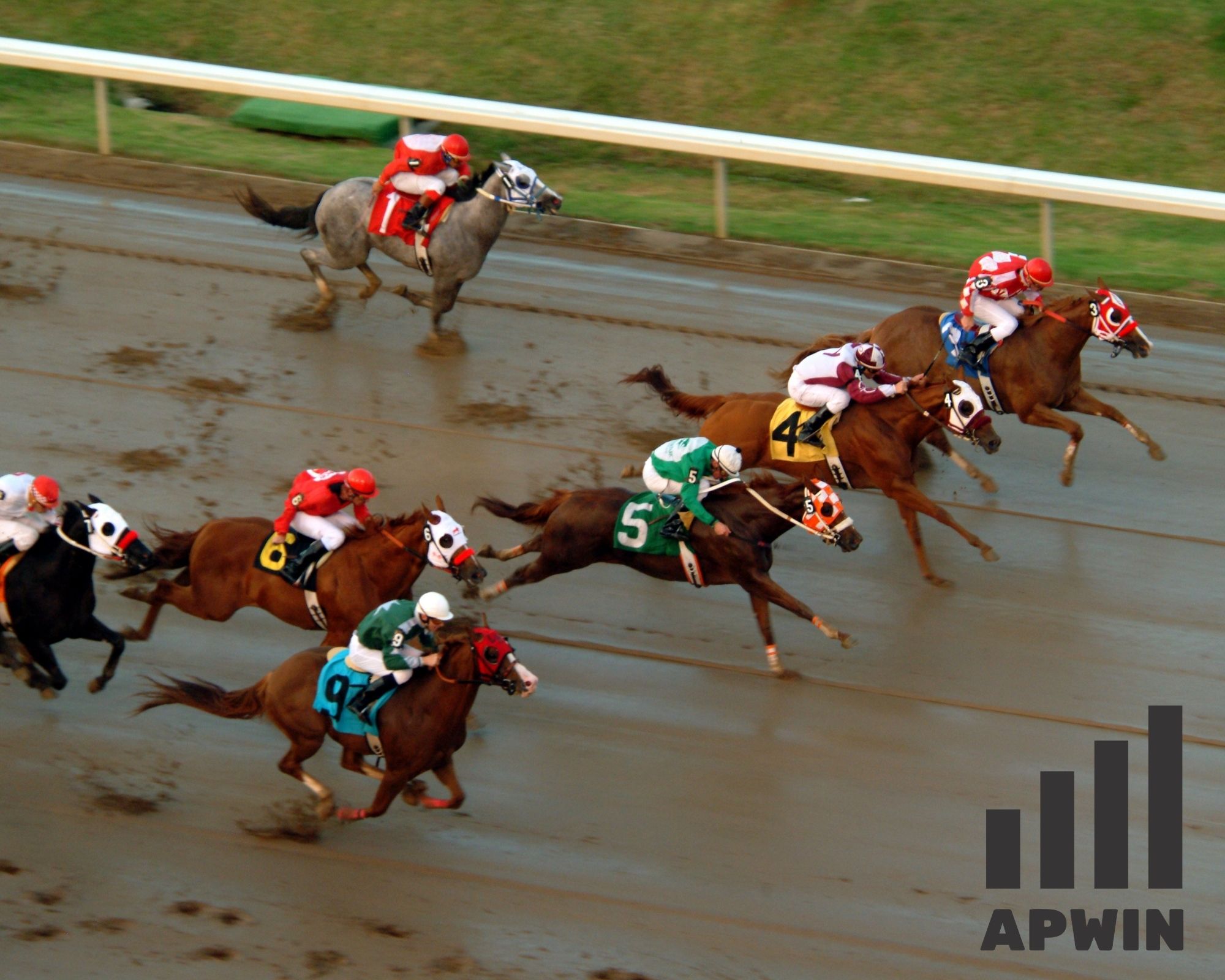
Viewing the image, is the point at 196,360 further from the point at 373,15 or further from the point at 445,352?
the point at 373,15

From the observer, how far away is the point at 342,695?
20.0 ft

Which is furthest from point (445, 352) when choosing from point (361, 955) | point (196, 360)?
point (361, 955)

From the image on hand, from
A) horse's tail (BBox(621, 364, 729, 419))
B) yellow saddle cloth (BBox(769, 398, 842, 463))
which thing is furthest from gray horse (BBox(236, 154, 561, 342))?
yellow saddle cloth (BBox(769, 398, 842, 463))

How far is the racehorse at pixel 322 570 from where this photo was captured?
22.0 ft

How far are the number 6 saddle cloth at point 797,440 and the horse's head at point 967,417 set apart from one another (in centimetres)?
58

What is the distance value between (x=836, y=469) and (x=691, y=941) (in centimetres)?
310

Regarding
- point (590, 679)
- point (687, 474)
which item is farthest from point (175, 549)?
point (687, 474)

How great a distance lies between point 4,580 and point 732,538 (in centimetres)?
323

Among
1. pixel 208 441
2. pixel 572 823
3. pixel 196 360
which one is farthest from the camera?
pixel 196 360

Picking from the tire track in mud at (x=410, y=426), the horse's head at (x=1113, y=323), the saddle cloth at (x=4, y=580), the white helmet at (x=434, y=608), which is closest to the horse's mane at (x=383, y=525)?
the white helmet at (x=434, y=608)

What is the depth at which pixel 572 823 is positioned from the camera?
21.4ft

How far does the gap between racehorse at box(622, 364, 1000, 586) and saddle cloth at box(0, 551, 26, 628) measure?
365 cm

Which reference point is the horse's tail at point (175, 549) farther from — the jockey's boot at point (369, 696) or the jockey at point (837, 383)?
the jockey at point (837, 383)

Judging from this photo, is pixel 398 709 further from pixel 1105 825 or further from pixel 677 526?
pixel 1105 825
